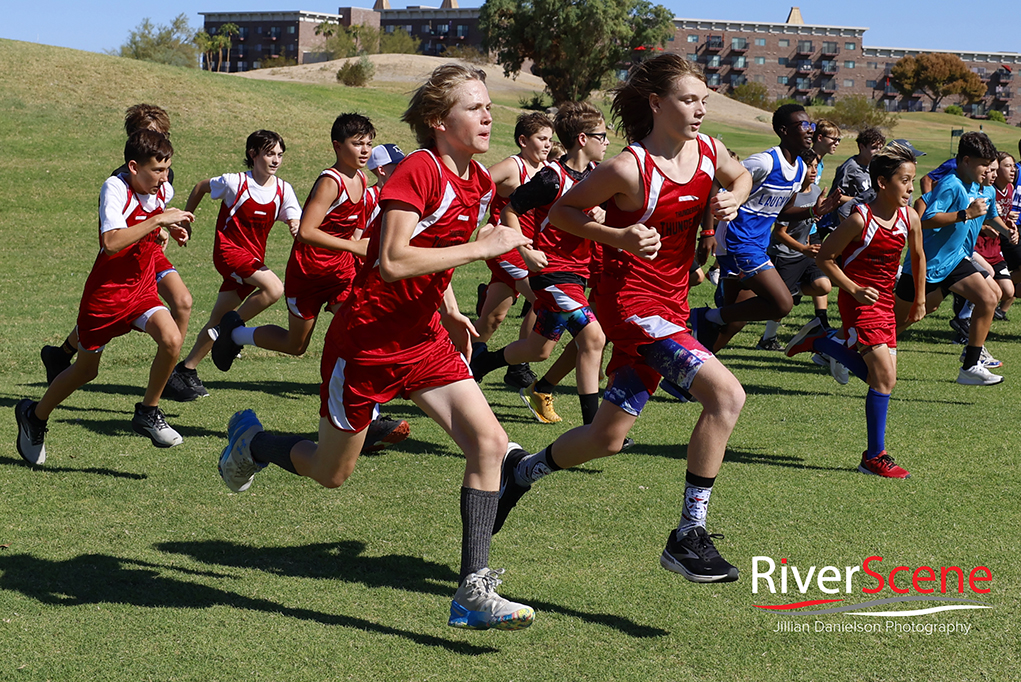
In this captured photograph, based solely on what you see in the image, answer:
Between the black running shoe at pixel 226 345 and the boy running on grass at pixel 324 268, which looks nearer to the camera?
the boy running on grass at pixel 324 268

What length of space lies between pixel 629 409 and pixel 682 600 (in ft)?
2.78

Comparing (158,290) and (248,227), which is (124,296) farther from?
(248,227)

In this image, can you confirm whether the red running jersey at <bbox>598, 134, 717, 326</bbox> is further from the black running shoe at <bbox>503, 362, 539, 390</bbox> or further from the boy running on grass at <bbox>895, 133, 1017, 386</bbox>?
the boy running on grass at <bbox>895, 133, 1017, 386</bbox>

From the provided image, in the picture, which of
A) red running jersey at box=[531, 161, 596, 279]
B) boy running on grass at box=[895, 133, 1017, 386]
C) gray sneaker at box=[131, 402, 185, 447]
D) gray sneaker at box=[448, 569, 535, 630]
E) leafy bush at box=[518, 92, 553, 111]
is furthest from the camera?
leafy bush at box=[518, 92, 553, 111]

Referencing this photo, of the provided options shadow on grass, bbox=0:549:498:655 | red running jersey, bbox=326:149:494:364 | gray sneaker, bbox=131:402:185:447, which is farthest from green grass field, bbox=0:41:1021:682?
red running jersey, bbox=326:149:494:364

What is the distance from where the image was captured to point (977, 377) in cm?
902

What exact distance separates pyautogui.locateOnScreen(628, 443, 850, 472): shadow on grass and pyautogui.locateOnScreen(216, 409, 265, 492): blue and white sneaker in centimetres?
289

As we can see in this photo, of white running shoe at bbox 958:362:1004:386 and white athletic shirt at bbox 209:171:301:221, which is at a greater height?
white athletic shirt at bbox 209:171:301:221

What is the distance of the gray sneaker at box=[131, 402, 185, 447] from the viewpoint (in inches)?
257

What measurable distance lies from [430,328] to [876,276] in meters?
3.83

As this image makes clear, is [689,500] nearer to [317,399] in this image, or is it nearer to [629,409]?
[629,409]

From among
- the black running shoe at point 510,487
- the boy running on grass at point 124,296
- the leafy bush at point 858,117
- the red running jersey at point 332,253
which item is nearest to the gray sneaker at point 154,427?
the boy running on grass at point 124,296

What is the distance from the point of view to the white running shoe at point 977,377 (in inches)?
355

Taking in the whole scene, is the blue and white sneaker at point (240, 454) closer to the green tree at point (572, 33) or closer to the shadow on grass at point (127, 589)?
the shadow on grass at point (127, 589)
